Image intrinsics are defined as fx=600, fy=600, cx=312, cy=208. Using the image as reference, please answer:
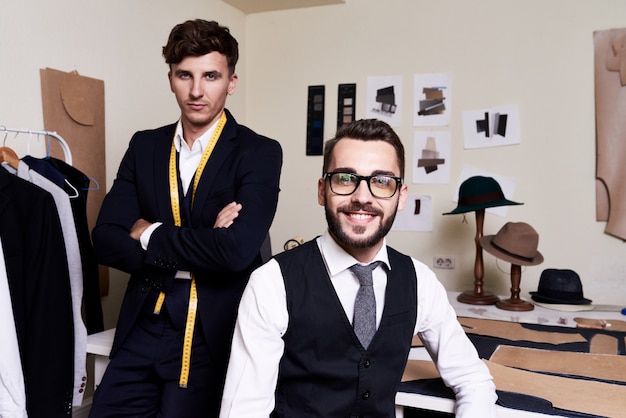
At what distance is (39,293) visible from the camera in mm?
1801

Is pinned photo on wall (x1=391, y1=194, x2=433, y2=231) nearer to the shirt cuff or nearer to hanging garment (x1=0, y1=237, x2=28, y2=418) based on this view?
the shirt cuff

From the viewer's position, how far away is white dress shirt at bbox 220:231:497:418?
133 cm

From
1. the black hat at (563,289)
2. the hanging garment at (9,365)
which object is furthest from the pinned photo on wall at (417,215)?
the hanging garment at (9,365)

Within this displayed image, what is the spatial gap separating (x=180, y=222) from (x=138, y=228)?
13cm

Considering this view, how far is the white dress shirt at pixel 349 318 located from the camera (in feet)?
4.36

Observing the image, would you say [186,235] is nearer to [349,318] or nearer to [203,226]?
[203,226]

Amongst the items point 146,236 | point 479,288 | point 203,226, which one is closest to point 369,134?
point 203,226

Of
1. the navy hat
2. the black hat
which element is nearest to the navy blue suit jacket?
the navy hat

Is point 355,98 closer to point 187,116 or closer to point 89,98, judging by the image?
point 89,98

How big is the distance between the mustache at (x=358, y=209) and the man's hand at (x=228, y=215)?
448 millimetres

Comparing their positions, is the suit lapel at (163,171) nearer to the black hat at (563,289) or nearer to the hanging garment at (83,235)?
the hanging garment at (83,235)

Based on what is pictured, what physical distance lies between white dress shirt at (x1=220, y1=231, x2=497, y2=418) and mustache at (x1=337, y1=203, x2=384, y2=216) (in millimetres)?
102

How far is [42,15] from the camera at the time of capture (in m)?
2.42

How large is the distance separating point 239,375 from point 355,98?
2.59m
